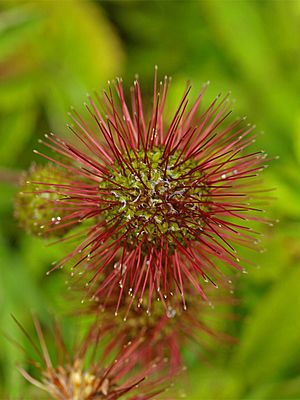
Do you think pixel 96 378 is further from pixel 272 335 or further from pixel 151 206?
pixel 272 335

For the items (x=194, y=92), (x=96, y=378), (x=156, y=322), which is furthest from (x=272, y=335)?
(x=194, y=92)

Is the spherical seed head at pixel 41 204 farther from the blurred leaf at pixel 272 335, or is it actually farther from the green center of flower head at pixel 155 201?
the blurred leaf at pixel 272 335

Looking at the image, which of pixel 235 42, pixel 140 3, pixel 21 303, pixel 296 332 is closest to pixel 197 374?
pixel 296 332

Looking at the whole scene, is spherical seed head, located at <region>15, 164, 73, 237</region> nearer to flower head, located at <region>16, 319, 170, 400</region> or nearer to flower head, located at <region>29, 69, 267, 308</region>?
flower head, located at <region>29, 69, 267, 308</region>

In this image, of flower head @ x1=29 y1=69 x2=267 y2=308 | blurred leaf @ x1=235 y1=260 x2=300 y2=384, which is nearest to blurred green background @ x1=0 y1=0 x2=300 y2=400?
blurred leaf @ x1=235 y1=260 x2=300 y2=384

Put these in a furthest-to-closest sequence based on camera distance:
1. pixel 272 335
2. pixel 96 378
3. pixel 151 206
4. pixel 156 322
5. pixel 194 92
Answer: pixel 194 92, pixel 272 335, pixel 156 322, pixel 96 378, pixel 151 206

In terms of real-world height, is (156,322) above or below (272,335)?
above
